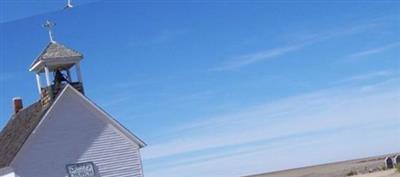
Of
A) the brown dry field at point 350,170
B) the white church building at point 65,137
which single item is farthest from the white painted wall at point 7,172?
the brown dry field at point 350,170

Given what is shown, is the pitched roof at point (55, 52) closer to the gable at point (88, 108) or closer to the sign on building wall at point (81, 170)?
the gable at point (88, 108)

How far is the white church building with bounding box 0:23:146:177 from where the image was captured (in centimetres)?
3161

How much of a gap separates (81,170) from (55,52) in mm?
5438

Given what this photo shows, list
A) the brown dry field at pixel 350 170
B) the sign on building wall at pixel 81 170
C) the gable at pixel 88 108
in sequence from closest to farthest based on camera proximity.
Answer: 1. the sign on building wall at pixel 81 170
2. the gable at pixel 88 108
3. the brown dry field at pixel 350 170

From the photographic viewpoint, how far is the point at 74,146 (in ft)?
107

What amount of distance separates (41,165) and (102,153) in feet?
9.33

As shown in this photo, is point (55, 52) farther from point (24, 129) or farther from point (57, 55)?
point (24, 129)

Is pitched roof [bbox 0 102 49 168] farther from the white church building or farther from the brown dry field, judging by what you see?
the brown dry field

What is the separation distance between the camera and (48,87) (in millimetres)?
33406

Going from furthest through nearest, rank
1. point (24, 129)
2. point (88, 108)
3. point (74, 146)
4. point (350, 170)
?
1. point (350, 170)
2. point (88, 108)
3. point (24, 129)
4. point (74, 146)

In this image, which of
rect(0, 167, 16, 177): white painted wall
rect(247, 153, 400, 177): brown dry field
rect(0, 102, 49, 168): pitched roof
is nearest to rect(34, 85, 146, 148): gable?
rect(0, 102, 49, 168): pitched roof

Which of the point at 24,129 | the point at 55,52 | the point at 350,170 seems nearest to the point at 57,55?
the point at 55,52

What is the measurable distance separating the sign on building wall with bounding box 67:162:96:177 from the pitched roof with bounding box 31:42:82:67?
484 cm

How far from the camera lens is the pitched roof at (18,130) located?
31688 mm
